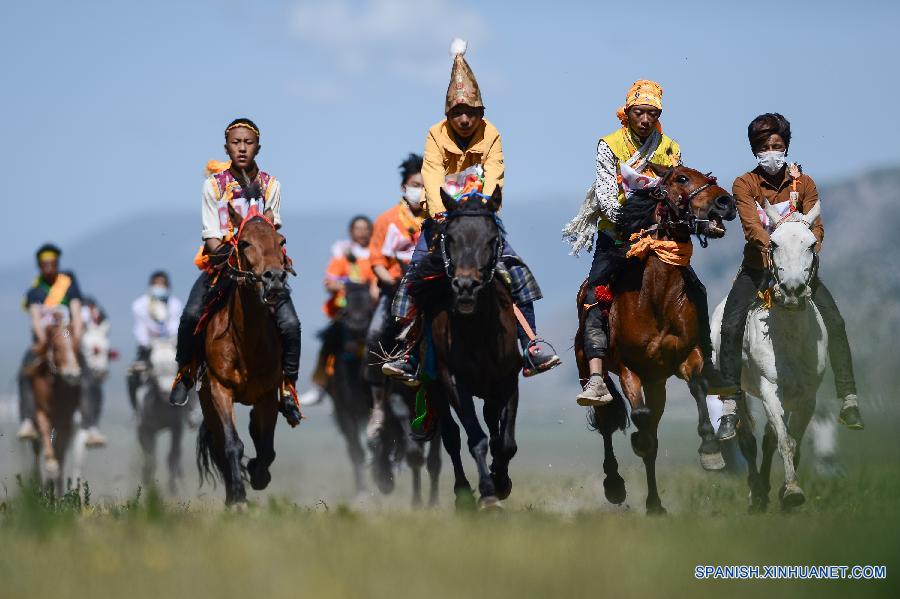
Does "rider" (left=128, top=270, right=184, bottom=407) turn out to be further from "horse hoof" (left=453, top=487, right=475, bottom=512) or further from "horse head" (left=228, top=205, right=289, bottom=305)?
"horse hoof" (left=453, top=487, right=475, bottom=512)

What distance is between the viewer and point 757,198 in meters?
13.9

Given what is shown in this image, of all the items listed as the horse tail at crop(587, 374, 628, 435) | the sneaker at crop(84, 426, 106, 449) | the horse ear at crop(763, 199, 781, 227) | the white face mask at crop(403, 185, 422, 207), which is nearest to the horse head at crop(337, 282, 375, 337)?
the white face mask at crop(403, 185, 422, 207)

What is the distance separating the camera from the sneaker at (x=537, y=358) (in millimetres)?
12859

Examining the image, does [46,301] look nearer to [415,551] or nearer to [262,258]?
[262,258]

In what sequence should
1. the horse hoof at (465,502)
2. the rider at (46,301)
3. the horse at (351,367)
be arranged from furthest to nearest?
the horse at (351,367) → the rider at (46,301) → the horse hoof at (465,502)

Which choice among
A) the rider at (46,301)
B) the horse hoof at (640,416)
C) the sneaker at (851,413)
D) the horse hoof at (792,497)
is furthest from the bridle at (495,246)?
the rider at (46,301)

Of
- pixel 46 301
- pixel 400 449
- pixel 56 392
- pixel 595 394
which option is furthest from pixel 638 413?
pixel 56 392

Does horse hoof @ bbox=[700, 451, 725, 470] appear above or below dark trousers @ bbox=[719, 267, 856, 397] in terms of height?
below

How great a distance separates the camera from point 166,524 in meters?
10.7

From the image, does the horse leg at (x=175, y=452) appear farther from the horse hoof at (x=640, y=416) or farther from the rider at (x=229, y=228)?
the horse hoof at (x=640, y=416)

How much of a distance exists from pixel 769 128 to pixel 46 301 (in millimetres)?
10086

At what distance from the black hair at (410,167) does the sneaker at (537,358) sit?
5644 mm

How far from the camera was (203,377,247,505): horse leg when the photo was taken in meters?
12.9

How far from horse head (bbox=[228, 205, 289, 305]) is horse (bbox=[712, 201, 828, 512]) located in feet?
13.3
